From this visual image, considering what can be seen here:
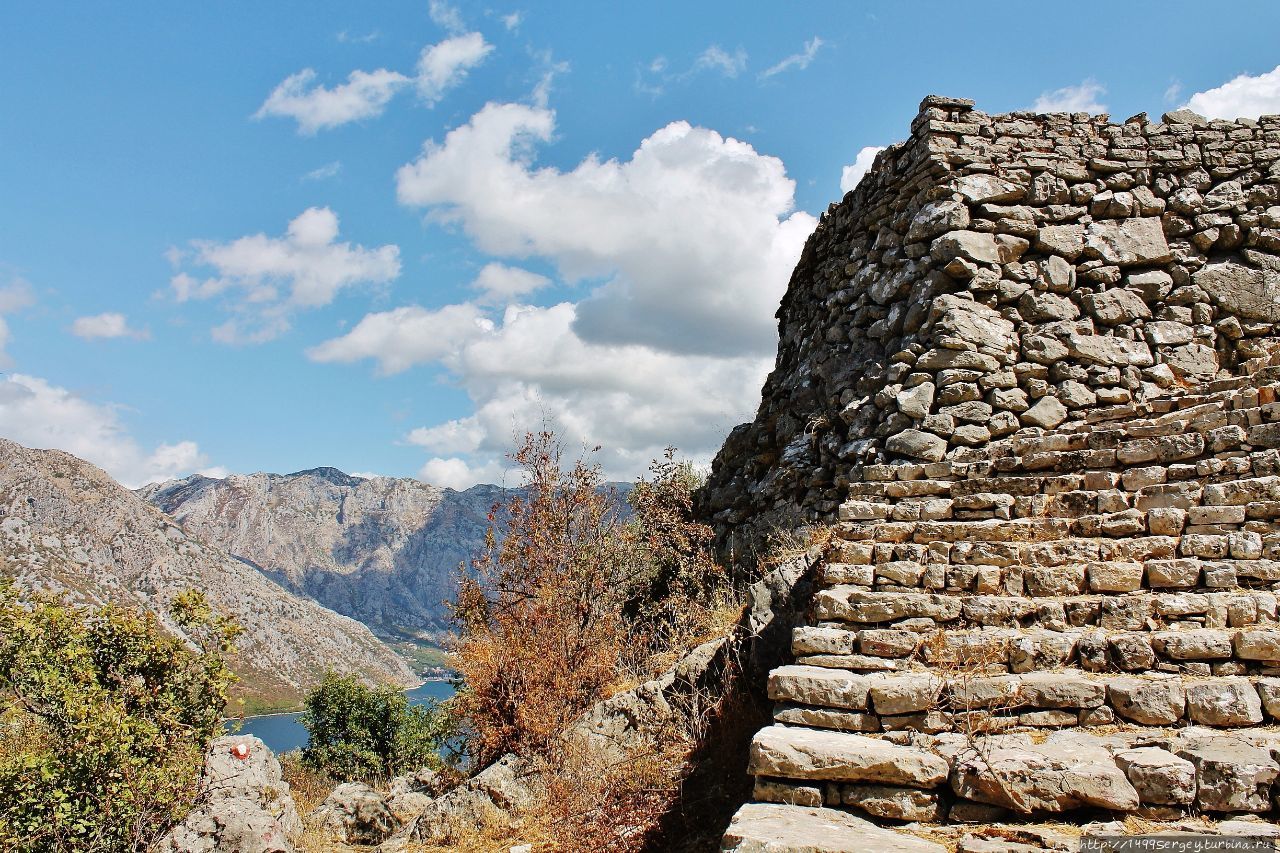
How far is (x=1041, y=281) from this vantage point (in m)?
9.94

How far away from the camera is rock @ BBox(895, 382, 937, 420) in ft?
30.8

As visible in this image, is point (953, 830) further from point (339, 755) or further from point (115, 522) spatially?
point (115, 522)

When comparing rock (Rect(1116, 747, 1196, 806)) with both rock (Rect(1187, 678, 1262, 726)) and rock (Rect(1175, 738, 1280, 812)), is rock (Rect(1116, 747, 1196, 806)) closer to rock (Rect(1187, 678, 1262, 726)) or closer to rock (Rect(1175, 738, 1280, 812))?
rock (Rect(1175, 738, 1280, 812))

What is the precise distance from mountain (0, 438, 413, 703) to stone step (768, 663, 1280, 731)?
338 feet

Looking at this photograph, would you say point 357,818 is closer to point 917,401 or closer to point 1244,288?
point 917,401

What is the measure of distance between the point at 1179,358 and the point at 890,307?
3526mm

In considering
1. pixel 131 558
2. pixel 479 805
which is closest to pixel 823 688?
pixel 479 805

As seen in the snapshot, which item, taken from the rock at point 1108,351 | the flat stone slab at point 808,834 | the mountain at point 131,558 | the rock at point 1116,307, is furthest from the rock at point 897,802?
the mountain at point 131,558

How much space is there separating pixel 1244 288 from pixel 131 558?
413 ft

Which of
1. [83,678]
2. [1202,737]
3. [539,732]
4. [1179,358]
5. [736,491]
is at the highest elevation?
[1179,358]

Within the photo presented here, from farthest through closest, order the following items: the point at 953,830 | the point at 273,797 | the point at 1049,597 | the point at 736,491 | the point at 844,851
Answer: the point at 736,491 → the point at 273,797 → the point at 1049,597 → the point at 953,830 → the point at 844,851

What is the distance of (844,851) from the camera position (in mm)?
→ 3811

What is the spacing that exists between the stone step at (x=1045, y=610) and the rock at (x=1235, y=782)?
1.45m

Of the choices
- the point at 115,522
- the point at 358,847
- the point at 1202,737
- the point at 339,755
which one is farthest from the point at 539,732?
the point at 115,522
